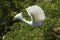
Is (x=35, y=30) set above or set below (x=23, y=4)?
below

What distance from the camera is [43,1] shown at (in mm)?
2305

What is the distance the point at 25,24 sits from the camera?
2.10 m

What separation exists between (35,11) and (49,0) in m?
0.94

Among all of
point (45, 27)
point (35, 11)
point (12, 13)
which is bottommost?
point (35, 11)

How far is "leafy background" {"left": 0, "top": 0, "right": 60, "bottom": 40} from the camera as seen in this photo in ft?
6.68

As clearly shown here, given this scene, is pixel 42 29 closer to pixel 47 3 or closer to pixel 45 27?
pixel 45 27

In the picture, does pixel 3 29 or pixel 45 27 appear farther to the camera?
pixel 3 29

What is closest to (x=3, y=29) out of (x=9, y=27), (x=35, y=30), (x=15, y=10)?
(x=9, y=27)

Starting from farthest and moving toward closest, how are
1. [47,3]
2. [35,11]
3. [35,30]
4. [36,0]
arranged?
1. [36,0]
2. [47,3]
3. [35,30]
4. [35,11]

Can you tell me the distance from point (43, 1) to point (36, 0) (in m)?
0.15

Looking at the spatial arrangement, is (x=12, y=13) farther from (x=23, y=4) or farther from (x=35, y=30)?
(x=35, y=30)

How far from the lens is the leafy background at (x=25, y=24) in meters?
2.04

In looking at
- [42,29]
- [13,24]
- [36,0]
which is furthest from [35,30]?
[36,0]

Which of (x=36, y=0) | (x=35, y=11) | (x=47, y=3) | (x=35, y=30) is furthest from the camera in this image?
(x=36, y=0)
